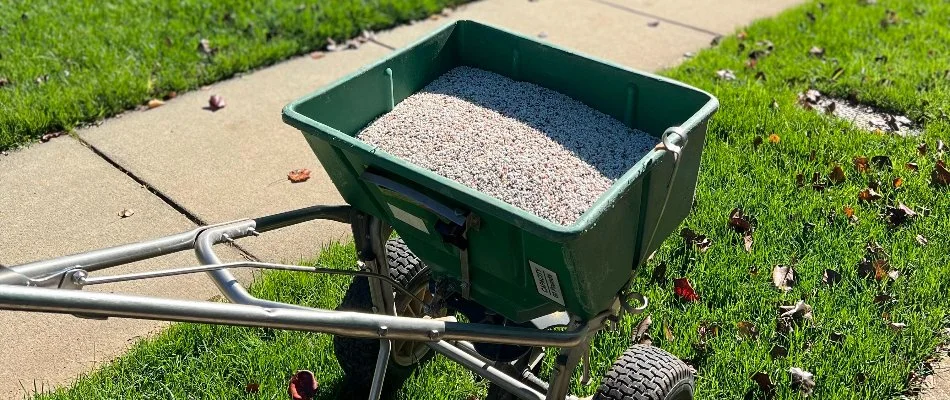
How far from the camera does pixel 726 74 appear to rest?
5086 mm

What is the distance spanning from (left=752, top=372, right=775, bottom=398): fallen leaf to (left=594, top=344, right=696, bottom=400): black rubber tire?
1.82 ft

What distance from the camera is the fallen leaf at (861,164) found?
4164mm

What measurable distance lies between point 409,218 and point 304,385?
3.24 feet

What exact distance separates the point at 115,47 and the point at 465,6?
230cm

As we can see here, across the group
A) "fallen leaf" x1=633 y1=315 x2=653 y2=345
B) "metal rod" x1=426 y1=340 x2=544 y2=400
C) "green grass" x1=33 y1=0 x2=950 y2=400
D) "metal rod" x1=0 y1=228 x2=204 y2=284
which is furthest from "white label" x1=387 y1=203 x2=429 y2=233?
"fallen leaf" x1=633 y1=315 x2=653 y2=345

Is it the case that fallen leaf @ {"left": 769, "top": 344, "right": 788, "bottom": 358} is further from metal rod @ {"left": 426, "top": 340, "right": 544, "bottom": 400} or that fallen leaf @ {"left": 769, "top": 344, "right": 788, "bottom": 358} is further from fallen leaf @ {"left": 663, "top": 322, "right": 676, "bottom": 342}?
metal rod @ {"left": 426, "top": 340, "right": 544, "bottom": 400}

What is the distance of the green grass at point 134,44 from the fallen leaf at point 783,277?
122 inches

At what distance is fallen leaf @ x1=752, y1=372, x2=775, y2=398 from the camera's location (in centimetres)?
298

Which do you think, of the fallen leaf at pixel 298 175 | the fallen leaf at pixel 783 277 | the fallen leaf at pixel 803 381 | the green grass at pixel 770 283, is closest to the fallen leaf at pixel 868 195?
the green grass at pixel 770 283

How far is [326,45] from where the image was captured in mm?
5418

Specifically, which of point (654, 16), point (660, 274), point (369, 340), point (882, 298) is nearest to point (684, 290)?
point (660, 274)

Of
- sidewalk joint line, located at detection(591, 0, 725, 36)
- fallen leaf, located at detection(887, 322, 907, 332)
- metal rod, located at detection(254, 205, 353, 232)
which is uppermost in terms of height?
metal rod, located at detection(254, 205, 353, 232)

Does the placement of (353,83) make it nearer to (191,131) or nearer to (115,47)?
(191,131)

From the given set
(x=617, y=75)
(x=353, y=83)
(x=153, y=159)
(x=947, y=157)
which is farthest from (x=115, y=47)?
(x=947, y=157)
